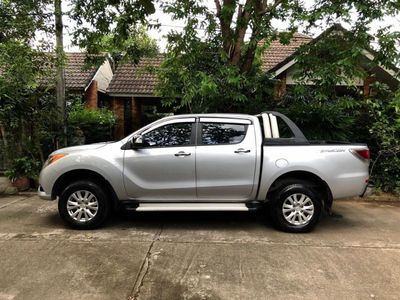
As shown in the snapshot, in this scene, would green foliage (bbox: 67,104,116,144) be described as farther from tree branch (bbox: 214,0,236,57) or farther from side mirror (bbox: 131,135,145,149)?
side mirror (bbox: 131,135,145,149)

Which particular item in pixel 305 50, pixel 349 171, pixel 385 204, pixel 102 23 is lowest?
pixel 385 204

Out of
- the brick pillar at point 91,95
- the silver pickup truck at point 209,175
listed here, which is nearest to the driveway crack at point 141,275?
the silver pickup truck at point 209,175

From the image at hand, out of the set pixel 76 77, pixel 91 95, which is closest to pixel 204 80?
pixel 76 77

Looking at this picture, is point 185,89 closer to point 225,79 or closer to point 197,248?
point 225,79

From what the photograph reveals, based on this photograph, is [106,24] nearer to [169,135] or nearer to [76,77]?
[169,135]

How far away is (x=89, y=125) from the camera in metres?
11.4

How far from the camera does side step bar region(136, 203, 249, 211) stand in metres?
6.35

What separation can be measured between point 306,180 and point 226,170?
1256 millimetres

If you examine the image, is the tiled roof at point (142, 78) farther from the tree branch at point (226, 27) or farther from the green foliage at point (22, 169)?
the green foliage at point (22, 169)

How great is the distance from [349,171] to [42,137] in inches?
272

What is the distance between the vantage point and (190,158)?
6.31m

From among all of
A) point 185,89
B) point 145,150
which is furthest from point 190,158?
point 185,89

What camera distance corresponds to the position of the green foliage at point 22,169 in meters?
9.36

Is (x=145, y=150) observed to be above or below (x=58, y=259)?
above
